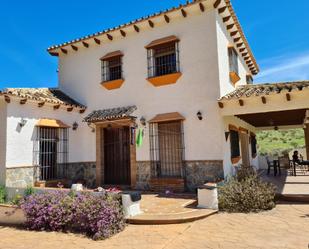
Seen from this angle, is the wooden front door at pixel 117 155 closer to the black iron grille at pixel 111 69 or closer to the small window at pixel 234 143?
the black iron grille at pixel 111 69

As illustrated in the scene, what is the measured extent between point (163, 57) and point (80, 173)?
22.4ft

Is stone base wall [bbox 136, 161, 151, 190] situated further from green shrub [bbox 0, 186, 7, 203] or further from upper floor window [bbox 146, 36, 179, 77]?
green shrub [bbox 0, 186, 7, 203]

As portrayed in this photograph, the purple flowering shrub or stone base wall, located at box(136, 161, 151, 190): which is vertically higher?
stone base wall, located at box(136, 161, 151, 190)

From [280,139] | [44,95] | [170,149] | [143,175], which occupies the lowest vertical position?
[143,175]

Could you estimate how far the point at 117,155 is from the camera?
12609 mm

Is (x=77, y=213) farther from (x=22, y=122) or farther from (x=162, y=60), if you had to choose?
(x=162, y=60)

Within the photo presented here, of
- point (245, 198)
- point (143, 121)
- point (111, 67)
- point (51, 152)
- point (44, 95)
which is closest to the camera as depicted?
point (245, 198)

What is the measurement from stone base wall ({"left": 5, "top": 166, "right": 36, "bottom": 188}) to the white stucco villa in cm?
4

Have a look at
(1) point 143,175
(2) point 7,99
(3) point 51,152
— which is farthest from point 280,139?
(2) point 7,99

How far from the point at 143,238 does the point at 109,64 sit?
9.38 metres

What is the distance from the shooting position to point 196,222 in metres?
7.07

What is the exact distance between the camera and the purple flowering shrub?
6691 mm

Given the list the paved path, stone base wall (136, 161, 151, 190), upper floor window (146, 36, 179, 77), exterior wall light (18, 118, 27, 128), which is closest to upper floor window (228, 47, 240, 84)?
upper floor window (146, 36, 179, 77)

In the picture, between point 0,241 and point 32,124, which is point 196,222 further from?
point 32,124
